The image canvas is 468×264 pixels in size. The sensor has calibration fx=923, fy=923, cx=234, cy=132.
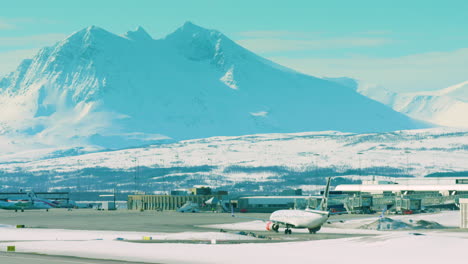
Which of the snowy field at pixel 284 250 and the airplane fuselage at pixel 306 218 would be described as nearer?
the snowy field at pixel 284 250

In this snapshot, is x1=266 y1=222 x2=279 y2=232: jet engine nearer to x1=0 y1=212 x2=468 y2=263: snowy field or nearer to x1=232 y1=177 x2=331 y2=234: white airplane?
x1=232 y1=177 x2=331 y2=234: white airplane


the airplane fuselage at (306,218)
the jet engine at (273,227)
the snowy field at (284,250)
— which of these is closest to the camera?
the snowy field at (284,250)

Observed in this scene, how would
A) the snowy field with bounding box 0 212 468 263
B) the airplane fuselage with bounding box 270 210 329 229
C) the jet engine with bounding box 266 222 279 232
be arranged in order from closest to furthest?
the snowy field with bounding box 0 212 468 263
the airplane fuselage with bounding box 270 210 329 229
the jet engine with bounding box 266 222 279 232

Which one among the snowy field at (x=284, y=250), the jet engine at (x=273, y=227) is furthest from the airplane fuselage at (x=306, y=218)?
the snowy field at (x=284, y=250)

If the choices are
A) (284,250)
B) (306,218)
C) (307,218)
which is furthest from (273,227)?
(284,250)

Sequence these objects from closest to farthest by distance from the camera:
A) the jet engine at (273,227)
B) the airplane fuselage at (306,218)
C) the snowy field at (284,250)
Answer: the snowy field at (284,250) < the airplane fuselage at (306,218) < the jet engine at (273,227)

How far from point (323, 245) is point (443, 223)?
73.7 metres

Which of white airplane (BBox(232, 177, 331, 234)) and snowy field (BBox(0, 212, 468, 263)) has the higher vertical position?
white airplane (BBox(232, 177, 331, 234))

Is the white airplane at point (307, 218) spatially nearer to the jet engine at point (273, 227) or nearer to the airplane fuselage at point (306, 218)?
the airplane fuselage at point (306, 218)

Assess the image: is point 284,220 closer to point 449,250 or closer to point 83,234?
point 83,234

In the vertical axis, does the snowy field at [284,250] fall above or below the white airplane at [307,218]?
below

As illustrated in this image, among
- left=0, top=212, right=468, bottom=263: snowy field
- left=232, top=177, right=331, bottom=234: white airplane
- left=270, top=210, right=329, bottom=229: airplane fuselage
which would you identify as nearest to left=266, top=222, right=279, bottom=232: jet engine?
left=232, top=177, right=331, bottom=234: white airplane

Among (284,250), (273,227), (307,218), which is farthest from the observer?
(273,227)

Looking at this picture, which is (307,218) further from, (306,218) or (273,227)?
(273,227)
